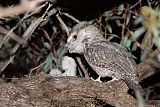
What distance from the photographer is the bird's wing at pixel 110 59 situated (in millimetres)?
4969

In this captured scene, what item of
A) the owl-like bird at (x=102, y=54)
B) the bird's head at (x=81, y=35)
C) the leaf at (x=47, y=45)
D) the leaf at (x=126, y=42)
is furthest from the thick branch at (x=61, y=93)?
the leaf at (x=47, y=45)

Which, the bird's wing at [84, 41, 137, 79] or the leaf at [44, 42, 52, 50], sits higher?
the leaf at [44, 42, 52, 50]

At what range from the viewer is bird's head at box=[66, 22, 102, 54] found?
567 cm

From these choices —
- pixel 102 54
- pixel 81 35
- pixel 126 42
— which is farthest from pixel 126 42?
pixel 102 54

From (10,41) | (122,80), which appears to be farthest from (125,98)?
(10,41)

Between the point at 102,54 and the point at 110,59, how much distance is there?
158 mm

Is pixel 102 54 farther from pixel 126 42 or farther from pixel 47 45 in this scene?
pixel 47 45

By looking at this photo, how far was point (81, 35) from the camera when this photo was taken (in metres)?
5.71

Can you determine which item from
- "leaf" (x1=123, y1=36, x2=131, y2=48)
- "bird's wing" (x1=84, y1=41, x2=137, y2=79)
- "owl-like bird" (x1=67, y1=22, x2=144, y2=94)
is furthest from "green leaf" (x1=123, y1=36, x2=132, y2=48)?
"bird's wing" (x1=84, y1=41, x2=137, y2=79)

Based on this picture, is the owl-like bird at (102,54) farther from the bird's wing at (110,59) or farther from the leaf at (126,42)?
the leaf at (126,42)

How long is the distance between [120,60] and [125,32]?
139cm

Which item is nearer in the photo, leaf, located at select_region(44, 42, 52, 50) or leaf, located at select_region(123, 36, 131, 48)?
leaf, located at select_region(123, 36, 131, 48)

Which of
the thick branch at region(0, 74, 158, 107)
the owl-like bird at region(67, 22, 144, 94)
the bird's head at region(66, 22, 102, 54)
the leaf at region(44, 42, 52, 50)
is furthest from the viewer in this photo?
the leaf at region(44, 42, 52, 50)

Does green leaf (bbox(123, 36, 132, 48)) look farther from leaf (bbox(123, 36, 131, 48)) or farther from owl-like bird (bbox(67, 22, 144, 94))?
owl-like bird (bbox(67, 22, 144, 94))
